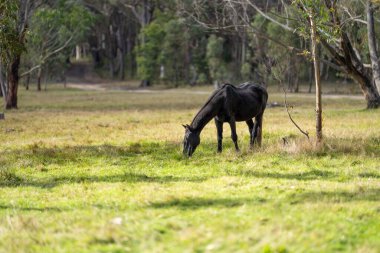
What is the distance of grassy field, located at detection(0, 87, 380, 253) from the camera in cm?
685

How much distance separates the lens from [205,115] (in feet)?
49.3

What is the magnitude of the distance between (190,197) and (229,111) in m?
6.33

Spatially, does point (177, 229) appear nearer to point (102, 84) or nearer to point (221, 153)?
point (221, 153)

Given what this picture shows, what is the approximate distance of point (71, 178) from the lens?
12391 mm

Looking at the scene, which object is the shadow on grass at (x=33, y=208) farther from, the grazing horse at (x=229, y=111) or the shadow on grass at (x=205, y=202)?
the grazing horse at (x=229, y=111)

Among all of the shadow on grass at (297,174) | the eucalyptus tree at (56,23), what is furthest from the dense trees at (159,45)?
the shadow on grass at (297,174)

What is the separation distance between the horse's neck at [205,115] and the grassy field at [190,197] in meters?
0.93

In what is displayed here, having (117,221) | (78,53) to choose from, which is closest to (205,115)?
(117,221)

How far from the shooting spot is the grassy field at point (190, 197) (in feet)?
22.5

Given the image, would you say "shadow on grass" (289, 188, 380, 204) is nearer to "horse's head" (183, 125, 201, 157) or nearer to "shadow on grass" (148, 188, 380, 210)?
"shadow on grass" (148, 188, 380, 210)

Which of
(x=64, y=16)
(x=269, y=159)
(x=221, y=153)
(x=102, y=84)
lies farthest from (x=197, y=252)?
(x=102, y=84)

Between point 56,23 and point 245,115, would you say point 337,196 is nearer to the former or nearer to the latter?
point 245,115

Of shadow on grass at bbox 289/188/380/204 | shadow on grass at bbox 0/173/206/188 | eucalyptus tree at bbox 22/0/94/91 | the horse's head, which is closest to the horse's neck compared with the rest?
the horse's head

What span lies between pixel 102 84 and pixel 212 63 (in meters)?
24.1
